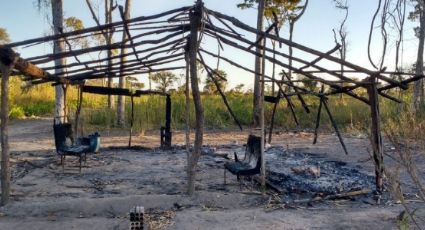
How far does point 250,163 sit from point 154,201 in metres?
2.42

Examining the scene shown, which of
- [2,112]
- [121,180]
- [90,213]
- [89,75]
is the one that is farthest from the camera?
[89,75]

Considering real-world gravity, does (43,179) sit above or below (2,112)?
below

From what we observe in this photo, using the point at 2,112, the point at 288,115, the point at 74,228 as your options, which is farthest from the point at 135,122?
the point at 74,228

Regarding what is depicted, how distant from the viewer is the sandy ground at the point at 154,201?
222 inches

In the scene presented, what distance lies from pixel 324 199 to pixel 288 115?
13160mm

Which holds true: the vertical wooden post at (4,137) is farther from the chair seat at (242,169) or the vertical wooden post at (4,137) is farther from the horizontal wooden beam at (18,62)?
the chair seat at (242,169)

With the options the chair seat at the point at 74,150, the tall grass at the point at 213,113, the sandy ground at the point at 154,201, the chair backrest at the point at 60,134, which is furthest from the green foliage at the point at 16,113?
the chair seat at the point at 74,150

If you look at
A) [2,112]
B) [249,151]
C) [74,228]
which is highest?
[2,112]

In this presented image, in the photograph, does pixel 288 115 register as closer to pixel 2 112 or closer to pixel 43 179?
pixel 43 179

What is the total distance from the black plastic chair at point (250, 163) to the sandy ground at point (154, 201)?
0.95ft

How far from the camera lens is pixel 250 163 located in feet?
27.2

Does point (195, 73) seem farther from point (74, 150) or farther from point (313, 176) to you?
point (74, 150)

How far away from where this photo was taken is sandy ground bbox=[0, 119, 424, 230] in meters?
5.63

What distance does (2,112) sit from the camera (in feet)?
21.4
